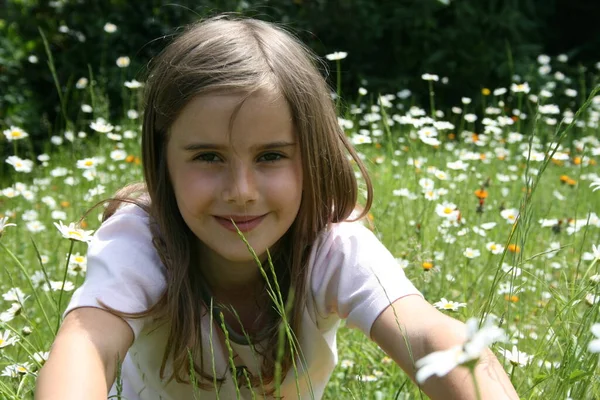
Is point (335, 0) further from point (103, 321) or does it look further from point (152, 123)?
point (103, 321)

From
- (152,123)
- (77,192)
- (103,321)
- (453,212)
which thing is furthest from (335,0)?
(103,321)

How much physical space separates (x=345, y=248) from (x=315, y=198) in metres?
0.09

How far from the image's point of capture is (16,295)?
1.25 metres

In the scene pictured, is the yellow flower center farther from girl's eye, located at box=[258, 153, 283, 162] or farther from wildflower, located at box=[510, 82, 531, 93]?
wildflower, located at box=[510, 82, 531, 93]

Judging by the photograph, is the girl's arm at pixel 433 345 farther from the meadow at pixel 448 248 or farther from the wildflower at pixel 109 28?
the wildflower at pixel 109 28

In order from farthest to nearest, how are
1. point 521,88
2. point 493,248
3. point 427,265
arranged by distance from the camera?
1. point 521,88
2. point 493,248
3. point 427,265

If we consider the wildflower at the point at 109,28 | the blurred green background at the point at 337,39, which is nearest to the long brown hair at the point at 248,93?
the wildflower at the point at 109,28

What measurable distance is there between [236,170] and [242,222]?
86 mm

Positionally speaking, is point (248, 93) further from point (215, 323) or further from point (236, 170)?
point (215, 323)

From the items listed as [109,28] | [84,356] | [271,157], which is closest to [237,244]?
[271,157]

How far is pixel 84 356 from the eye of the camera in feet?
3.40

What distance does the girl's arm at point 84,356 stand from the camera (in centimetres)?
97

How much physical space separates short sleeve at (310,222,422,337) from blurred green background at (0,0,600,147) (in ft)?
9.14

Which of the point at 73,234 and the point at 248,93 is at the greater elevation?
the point at 248,93
